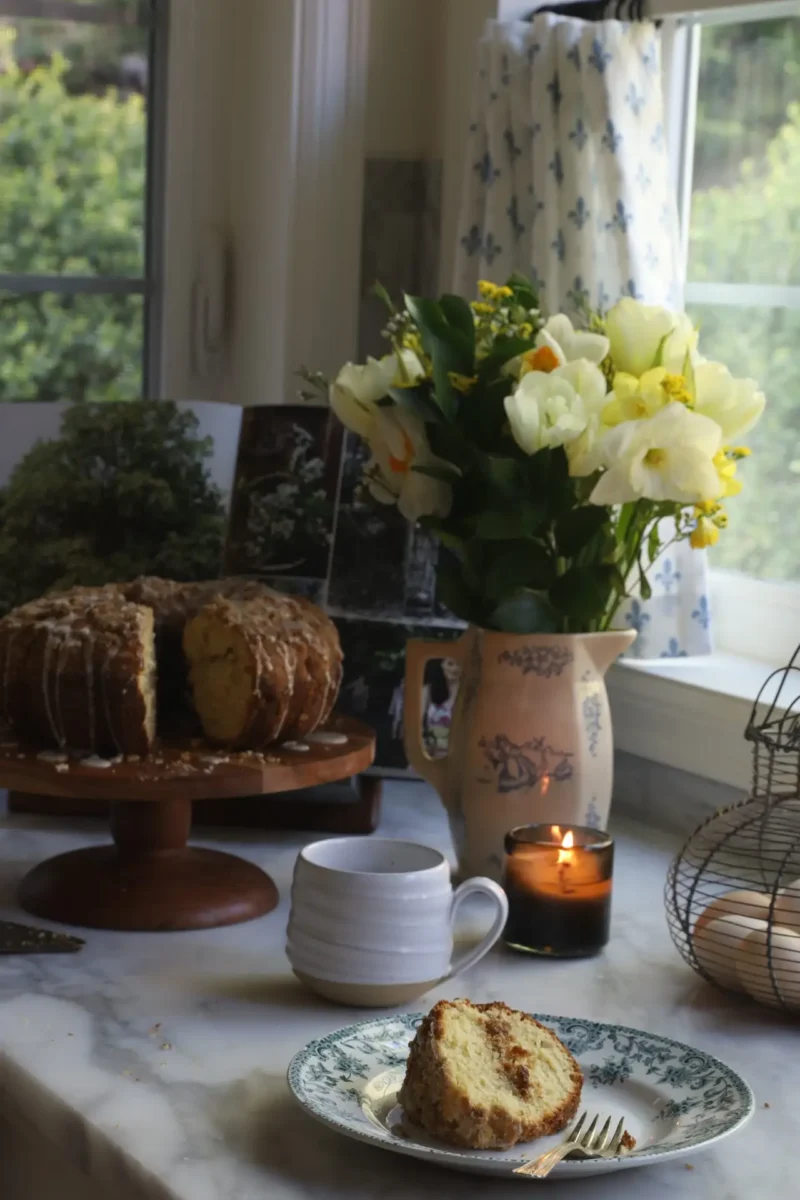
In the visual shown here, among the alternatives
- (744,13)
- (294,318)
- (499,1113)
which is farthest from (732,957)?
(294,318)

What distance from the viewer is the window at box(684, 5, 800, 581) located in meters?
1.59

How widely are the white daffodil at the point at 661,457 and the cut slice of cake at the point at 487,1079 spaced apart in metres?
0.41

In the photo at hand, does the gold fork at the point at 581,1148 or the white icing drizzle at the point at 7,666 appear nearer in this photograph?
the gold fork at the point at 581,1148

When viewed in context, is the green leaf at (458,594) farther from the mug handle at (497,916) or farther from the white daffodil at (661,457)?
the mug handle at (497,916)

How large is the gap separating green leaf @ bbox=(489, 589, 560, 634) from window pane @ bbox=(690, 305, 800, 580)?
0.44 metres

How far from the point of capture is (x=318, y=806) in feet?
4.70

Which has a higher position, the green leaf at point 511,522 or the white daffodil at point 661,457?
the white daffodil at point 661,457

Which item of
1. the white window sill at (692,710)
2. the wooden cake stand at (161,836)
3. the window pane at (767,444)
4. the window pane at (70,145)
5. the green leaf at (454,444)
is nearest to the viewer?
the wooden cake stand at (161,836)

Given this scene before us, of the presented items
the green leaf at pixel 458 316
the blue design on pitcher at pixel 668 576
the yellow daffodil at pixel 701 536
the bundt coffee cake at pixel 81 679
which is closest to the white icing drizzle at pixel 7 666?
the bundt coffee cake at pixel 81 679

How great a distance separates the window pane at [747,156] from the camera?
1.59 meters

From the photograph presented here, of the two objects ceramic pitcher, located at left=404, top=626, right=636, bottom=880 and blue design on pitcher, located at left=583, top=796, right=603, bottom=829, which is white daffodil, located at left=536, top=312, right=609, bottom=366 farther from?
blue design on pitcher, located at left=583, top=796, right=603, bottom=829

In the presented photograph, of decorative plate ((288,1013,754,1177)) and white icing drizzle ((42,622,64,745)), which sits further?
white icing drizzle ((42,622,64,745))

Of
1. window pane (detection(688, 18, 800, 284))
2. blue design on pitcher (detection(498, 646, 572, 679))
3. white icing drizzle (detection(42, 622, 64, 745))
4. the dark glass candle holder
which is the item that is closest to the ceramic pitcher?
blue design on pitcher (detection(498, 646, 572, 679))

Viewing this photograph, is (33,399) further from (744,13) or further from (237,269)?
(744,13)
